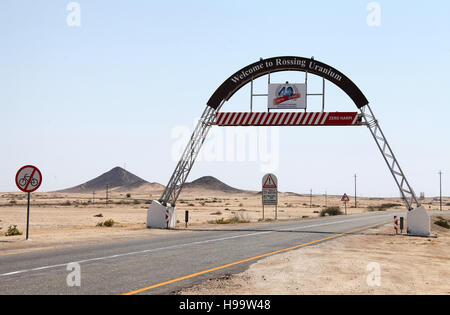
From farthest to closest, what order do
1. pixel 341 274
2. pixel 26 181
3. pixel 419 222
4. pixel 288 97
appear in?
pixel 288 97, pixel 419 222, pixel 26 181, pixel 341 274

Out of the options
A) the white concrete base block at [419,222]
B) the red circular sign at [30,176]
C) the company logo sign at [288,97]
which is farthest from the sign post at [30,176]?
the white concrete base block at [419,222]

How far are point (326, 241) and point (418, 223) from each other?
21.7ft

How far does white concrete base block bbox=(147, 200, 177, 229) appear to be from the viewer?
24.8 m

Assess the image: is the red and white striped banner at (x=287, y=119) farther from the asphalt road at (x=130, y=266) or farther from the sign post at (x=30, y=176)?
the sign post at (x=30, y=176)

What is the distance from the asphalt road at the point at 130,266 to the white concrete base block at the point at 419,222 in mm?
8357

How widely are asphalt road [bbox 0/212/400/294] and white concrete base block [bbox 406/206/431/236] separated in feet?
27.4

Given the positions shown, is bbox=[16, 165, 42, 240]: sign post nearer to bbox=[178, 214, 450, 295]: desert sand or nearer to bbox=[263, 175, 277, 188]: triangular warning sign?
bbox=[178, 214, 450, 295]: desert sand

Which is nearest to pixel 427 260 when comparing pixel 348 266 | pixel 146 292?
pixel 348 266

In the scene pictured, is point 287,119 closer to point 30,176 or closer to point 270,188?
point 270,188

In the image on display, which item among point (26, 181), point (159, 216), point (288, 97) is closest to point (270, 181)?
point (288, 97)

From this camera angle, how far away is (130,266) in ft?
36.0

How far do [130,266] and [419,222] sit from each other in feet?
53.9
